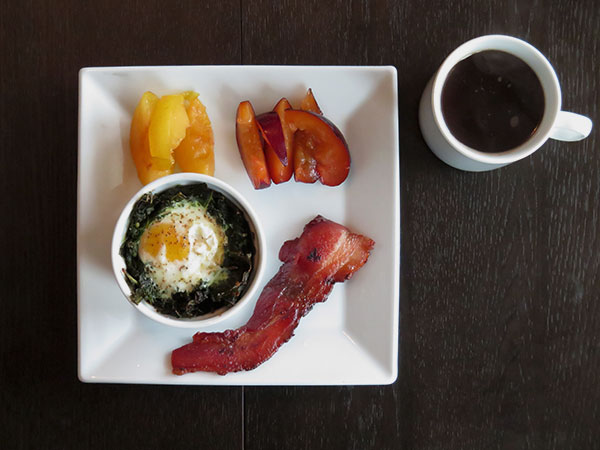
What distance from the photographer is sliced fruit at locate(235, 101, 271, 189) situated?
120cm

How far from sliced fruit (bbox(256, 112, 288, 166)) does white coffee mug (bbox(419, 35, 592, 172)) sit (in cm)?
36

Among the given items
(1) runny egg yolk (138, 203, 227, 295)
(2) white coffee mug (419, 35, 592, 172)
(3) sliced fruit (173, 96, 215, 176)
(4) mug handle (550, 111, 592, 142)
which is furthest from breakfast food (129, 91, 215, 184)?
(4) mug handle (550, 111, 592, 142)

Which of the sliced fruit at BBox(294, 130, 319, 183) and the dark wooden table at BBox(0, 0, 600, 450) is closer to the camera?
the sliced fruit at BBox(294, 130, 319, 183)

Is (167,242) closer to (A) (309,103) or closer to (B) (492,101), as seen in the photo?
(A) (309,103)

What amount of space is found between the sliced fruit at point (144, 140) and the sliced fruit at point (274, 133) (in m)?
0.24

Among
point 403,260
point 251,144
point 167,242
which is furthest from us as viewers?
point 403,260

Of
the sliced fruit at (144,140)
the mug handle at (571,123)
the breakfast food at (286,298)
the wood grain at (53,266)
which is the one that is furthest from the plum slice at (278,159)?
the mug handle at (571,123)

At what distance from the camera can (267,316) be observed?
1.23 m

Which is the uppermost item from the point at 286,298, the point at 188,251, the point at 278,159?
the point at 278,159

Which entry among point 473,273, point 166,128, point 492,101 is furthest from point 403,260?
point 166,128

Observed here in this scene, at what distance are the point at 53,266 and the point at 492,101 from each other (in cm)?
121

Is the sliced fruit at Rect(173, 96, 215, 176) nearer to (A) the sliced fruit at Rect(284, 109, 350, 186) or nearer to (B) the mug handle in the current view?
(A) the sliced fruit at Rect(284, 109, 350, 186)

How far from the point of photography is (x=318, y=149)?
1.22 metres

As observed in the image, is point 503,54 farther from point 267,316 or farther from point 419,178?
point 267,316
